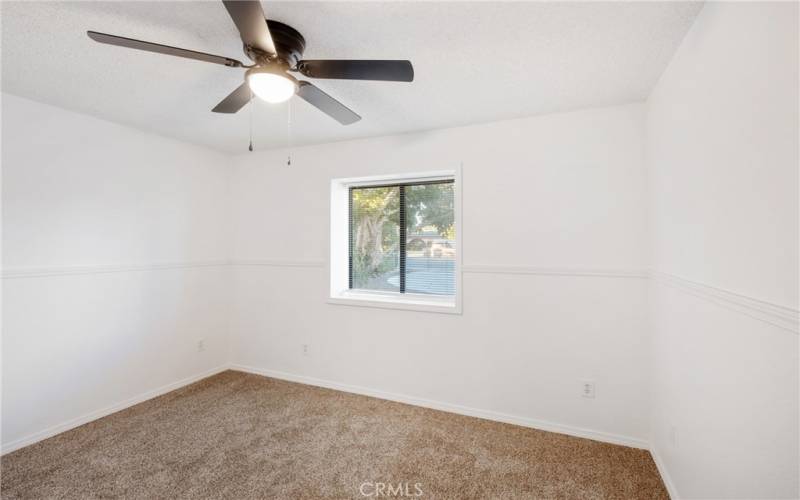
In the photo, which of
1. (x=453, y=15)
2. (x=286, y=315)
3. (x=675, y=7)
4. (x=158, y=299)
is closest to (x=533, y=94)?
(x=675, y=7)

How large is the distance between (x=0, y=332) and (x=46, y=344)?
25 centimetres

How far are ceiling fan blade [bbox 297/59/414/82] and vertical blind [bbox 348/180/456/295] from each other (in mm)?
1682

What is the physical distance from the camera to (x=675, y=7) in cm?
138

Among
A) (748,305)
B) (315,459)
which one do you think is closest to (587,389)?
(748,305)

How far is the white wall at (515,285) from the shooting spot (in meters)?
2.32

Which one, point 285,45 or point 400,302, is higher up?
point 285,45

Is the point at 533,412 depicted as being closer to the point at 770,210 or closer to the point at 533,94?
the point at 770,210

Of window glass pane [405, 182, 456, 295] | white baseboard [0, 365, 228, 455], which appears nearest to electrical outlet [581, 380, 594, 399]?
window glass pane [405, 182, 456, 295]

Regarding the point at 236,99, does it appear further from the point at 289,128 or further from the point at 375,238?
the point at 375,238

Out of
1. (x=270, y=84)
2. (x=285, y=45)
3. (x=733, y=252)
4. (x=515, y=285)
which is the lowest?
(x=515, y=285)

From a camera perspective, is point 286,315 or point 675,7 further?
point 286,315

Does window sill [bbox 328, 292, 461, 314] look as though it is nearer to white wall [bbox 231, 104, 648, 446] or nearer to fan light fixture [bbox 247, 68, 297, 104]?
white wall [bbox 231, 104, 648, 446]

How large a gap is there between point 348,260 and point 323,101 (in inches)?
75.5

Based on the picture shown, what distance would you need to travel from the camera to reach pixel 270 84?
154cm
